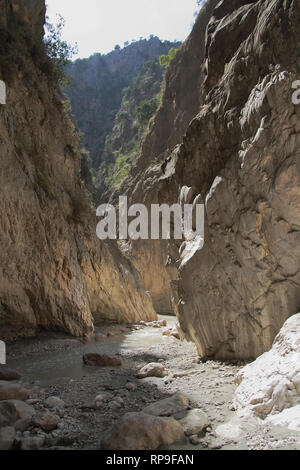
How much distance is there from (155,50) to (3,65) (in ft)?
248

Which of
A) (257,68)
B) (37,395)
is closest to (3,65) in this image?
(257,68)

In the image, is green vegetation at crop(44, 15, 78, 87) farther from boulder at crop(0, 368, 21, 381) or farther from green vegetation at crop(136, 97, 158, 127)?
green vegetation at crop(136, 97, 158, 127)

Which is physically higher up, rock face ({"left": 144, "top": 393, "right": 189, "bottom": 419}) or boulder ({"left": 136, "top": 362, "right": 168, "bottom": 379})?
rock face ({"left": 144, "top": 393, "right": 189, "bottom": 419})

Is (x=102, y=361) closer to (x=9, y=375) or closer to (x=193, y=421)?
(x=9, y=375)

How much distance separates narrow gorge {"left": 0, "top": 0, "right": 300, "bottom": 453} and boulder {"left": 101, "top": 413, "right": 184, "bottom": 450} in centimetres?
1

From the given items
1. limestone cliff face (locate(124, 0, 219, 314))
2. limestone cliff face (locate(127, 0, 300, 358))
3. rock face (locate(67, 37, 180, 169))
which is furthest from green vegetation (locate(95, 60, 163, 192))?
limestone cliff face (locate(127, 0, 300, 358))

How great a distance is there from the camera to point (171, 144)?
31250mm

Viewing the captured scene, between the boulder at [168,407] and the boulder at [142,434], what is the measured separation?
24.2 inches

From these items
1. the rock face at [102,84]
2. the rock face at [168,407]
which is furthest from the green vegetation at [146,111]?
the rock face at [168,407]

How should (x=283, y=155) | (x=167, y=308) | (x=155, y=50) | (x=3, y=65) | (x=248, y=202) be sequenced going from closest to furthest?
1. (x=283, y=155)
2. (x=248, y=202)
3. (x=3, y=65)
4. (x=167, y=308)
5. (x=155, y=50)

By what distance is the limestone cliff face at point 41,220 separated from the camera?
9.70m

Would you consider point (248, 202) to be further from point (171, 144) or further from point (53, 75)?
point (171, 144)

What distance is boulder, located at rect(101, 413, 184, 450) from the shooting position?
11.4 ft

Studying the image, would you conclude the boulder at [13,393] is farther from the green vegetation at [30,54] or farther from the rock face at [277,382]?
the green vegetation at [30,54]
